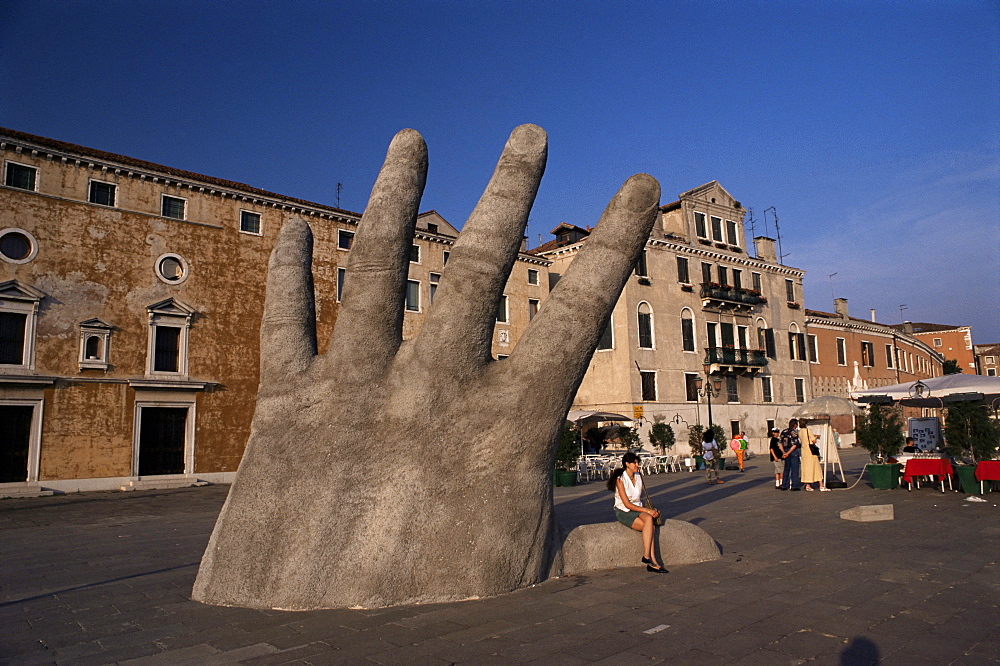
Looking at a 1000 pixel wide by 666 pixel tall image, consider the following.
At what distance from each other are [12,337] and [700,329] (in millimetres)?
31348

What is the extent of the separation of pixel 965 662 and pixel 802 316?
42816 millimetres

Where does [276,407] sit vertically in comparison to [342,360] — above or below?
below

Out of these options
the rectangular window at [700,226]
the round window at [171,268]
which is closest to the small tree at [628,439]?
the rectangular window at [700,226]

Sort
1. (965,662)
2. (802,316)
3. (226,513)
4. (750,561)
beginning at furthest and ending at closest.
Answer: (802,316)
(750,561)
(226,513)
(965,662)

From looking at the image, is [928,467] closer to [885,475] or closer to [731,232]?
[885,475]

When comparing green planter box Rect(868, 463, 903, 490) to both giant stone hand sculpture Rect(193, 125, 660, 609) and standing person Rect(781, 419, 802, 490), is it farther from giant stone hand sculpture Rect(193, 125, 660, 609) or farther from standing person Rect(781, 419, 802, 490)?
giant stone hand sculpture Rect(193, 125, 660, 609)

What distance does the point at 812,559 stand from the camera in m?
7.54

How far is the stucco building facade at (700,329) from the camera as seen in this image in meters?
34.4

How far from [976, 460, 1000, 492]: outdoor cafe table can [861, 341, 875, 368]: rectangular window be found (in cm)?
3713

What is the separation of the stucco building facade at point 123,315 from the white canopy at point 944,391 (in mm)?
19907

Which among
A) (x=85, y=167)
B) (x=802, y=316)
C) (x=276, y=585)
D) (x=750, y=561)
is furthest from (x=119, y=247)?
(x=802, y=316)

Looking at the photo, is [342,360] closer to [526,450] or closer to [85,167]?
[526,450]

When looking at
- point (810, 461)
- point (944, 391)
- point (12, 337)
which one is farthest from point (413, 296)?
point (944, 391)

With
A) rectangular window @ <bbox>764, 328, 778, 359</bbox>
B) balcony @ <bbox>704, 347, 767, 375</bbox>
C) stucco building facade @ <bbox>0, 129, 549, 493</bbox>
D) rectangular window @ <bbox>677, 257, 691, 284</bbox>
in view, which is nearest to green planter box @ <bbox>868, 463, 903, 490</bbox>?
stucco building facade @ <bbox>0, 129, 549, 493</bbox>
